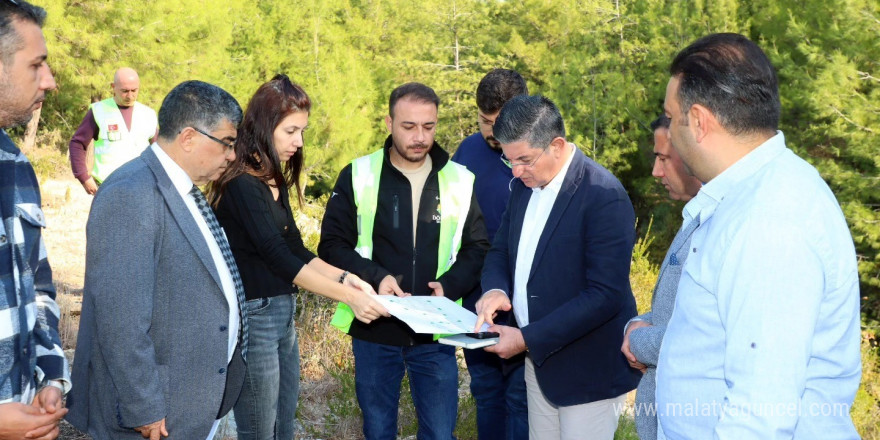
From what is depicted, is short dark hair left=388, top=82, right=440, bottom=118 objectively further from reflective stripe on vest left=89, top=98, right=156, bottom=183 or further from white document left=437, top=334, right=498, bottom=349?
reflective stripe on vest left=89, top=98, right=156, bottom=183

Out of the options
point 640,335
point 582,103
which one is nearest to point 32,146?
point 582,103

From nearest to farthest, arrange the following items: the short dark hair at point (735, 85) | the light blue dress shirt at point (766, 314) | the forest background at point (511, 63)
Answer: the light blue dress shirt at point (766, 314) < the short dark hair at point (735, 85) < the forest background at point (511, 63)

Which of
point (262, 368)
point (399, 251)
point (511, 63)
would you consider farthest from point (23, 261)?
point (511, 63)

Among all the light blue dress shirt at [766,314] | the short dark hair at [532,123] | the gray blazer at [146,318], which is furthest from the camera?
the short dark hair at [532,123]

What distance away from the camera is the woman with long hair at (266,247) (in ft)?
11.2

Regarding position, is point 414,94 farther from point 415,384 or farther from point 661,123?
point 415,384

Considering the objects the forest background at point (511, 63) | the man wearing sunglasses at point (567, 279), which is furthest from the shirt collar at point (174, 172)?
the forest background at point (511, 63)

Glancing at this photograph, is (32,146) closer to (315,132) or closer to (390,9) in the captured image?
(315,132)

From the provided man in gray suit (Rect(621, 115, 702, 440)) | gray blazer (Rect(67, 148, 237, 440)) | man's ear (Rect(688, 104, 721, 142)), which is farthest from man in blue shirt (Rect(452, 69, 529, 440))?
man's ear (Rect(688, 104, 721, 142))

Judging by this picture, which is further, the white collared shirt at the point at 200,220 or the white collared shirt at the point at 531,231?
the white collared shirt at the point at 531,231

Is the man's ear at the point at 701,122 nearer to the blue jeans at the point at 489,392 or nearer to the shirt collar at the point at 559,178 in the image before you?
the shirt collar at the point at 559,178

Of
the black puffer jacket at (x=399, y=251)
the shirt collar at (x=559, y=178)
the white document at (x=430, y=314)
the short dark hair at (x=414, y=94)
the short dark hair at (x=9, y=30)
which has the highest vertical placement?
the short dark hair at (x=9, y=30)

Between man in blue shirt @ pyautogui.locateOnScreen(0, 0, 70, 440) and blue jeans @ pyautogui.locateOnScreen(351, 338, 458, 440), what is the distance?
159cm

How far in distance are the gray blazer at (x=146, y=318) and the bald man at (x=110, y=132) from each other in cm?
486
